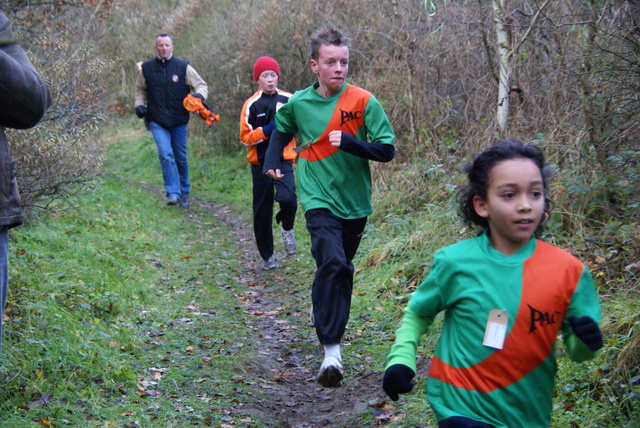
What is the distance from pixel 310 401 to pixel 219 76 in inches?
524

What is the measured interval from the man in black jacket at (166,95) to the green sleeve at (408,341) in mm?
9336

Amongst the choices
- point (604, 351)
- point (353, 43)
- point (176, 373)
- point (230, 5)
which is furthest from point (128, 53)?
point (604, 351)

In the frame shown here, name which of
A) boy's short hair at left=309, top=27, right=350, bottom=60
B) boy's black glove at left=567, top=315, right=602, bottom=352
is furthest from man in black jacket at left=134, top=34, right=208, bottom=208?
boy's black glove at left=567, top=315, right=602, bottom=352

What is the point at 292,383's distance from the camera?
5156 mm

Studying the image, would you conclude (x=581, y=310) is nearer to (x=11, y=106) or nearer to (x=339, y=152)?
(x=11, y=106)

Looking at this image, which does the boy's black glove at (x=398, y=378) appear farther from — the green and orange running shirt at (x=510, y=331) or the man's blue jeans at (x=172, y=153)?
the man's blue jeans at (x=172, y=153)

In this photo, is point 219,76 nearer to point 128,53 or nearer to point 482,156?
point 128,53

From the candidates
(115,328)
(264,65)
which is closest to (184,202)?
(264,65)

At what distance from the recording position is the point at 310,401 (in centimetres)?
486

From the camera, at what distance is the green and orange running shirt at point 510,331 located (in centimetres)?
250

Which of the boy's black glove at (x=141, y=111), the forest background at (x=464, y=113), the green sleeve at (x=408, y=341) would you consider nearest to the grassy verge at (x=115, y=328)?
the forest background at (x=464, y=113)

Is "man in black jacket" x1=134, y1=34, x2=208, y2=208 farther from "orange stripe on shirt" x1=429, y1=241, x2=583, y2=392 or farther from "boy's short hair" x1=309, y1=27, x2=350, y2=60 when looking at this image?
"orange stripe on shirt" x1=429, y1=241, x2=583, y2=392

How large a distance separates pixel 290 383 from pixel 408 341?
267 centimetres

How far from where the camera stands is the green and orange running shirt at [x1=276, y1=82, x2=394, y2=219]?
5.04 metres
